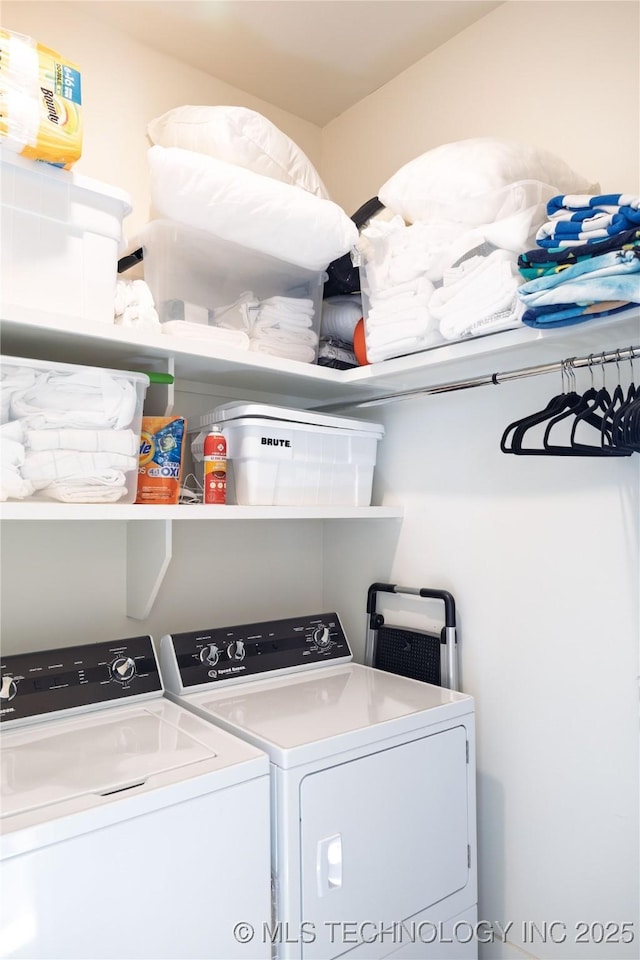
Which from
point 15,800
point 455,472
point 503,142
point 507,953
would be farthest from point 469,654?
point 503,142

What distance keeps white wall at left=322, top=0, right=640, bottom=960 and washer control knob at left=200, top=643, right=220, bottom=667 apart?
0.67m

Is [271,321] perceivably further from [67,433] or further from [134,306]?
[67,433]

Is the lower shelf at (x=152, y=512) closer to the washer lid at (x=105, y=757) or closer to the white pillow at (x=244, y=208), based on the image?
the washer lid at (x=105, y=757)

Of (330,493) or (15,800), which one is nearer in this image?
(15,800)

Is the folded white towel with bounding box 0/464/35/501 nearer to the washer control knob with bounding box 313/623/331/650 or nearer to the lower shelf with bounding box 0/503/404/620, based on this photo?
the lower shelf with bounding box 0/503/404/620

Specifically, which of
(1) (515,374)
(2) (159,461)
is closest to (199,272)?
(2) (159,461)

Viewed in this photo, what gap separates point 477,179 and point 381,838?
5.16ft

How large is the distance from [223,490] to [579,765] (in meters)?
1.18

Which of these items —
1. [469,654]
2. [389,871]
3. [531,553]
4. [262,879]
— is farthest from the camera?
[469,654]

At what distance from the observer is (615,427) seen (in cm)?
134

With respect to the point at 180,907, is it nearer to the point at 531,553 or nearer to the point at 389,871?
the point at 389,871

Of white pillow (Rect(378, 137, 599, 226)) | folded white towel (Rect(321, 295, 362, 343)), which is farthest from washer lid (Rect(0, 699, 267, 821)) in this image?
white pillow (Rect(378, 137, 599, 226))

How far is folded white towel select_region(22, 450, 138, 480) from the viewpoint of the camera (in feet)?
4.46

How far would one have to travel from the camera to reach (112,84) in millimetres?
1936
